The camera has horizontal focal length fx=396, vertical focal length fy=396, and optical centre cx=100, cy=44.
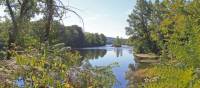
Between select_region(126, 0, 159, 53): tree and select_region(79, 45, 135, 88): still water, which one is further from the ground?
select_region(126, 0, 159, 53): tree

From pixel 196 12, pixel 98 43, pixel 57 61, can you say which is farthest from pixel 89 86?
pixel 98 43

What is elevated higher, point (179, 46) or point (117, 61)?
point (179, 46)

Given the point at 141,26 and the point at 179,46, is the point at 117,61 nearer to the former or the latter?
the point at 179,46

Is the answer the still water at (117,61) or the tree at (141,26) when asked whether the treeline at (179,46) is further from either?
the tree at (141,26)

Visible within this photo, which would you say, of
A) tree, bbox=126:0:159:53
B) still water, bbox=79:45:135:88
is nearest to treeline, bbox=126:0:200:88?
still water, bbox=79:45:135:88

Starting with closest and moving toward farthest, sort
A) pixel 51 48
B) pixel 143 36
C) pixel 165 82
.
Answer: pixel 165 82
pixel 51 48
pixel 143 36

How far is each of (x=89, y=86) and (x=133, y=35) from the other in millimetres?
72434

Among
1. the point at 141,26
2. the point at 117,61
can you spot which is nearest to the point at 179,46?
the point at 117,61

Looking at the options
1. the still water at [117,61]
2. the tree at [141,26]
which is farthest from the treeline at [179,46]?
the tree at [141,26]

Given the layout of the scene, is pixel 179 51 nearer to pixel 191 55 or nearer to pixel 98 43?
pixel 191 55

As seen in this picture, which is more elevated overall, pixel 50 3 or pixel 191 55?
pixel 50 3

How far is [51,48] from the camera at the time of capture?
5234mm

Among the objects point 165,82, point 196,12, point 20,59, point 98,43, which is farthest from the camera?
point 98,43

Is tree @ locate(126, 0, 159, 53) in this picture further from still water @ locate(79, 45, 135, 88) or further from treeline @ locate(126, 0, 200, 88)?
treeline @ locate(126, 0, 200, 88)
